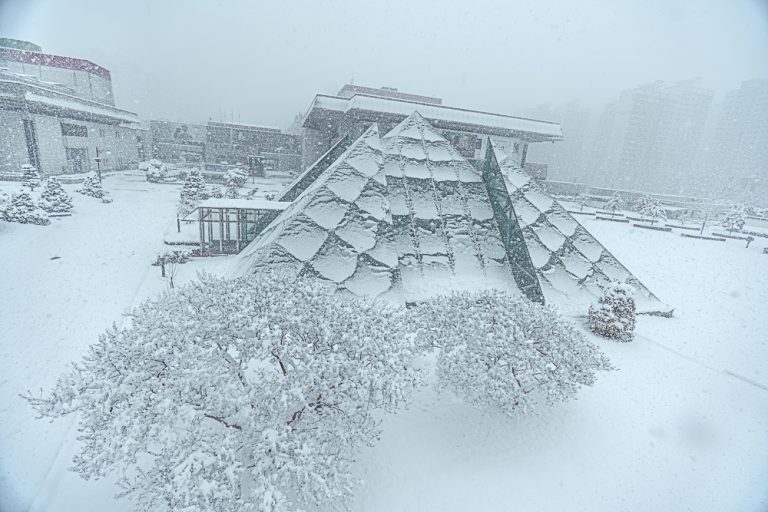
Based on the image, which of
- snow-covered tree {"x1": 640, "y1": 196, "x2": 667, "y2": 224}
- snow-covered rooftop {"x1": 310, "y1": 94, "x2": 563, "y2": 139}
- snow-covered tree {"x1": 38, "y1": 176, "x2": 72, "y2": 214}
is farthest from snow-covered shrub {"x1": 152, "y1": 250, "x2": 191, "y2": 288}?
snow-covered tree {"x1": 640, "y1": 196, "x2": 667, "y2": 224}

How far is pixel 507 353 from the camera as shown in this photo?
21.8 feet

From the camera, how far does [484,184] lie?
1402cm

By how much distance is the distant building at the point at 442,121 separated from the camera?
23.9 metres

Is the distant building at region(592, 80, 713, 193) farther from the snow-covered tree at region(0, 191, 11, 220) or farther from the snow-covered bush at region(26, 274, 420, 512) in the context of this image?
the snow-covered tree at region(0, 191, 11, 220)

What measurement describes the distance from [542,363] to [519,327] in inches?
30.9

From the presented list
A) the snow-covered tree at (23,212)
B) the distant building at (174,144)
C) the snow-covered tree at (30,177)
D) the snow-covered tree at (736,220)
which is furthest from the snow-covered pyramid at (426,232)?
the distant building at (174,144)

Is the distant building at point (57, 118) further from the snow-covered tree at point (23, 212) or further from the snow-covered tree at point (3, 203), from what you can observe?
the snow-covered tree at point (23, 212)

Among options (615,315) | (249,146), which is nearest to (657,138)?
(249,146)

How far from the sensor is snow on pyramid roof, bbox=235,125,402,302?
414 inches

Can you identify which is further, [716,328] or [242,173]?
[242,173]

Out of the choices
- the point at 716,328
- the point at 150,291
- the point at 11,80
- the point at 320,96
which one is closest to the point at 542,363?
the point at 716,328

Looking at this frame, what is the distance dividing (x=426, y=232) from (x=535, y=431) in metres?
7.23

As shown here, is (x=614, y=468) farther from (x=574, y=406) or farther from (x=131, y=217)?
(x=131, y=217)

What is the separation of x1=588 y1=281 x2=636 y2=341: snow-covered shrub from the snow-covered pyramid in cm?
111
